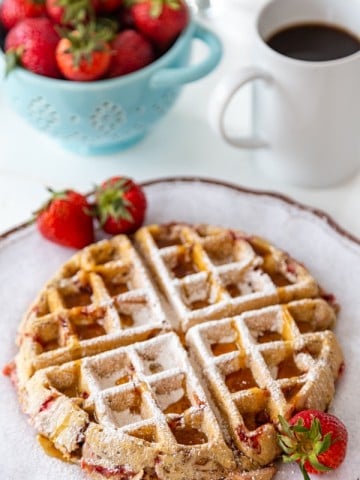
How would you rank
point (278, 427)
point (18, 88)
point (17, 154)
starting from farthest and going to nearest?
1. point (17, 154)
2. point (18, 88)
3. point (278, 427)

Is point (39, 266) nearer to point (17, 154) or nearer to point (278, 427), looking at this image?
point (17, 154)

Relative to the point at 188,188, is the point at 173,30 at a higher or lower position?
higher

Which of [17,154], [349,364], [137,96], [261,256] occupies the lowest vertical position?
[349,364]

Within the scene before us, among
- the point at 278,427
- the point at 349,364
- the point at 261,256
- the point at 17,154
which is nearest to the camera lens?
the point at 278,427

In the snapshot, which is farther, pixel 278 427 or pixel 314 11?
pixel 314 11

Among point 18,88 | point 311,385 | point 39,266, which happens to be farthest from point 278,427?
point 18,88

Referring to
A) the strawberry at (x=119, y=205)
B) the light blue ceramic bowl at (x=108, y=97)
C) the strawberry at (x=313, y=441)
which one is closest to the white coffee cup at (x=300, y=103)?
the light blue ceramic bowl at (x=108, y=97)

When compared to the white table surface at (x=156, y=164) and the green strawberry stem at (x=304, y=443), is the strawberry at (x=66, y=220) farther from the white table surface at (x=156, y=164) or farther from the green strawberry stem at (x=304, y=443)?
the green strawberry stem at (x=304, y=443)

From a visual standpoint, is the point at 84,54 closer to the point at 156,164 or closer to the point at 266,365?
the point at 156,164

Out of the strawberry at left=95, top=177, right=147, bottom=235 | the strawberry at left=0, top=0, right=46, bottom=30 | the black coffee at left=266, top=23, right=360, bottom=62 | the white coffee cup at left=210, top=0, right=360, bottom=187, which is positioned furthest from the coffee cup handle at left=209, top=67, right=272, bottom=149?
the strawberry at left=0, top=0, right=46, bottom=30
